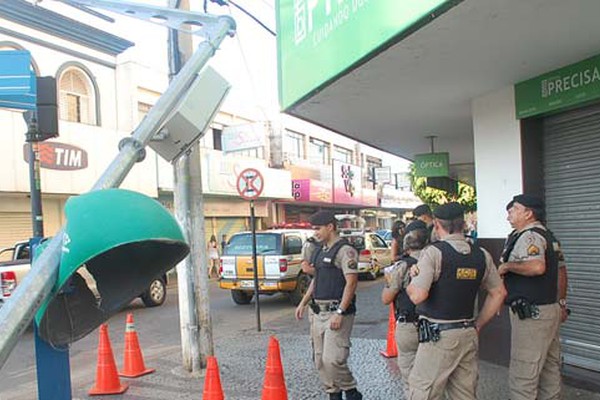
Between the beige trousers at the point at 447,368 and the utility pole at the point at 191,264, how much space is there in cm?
351

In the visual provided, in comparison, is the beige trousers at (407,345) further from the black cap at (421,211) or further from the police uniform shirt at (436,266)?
the black cap at (421,211)

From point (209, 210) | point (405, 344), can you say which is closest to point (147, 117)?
point (405, 344)

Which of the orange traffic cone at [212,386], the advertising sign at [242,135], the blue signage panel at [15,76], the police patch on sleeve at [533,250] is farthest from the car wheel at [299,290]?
the blue signage panel at [15,76]

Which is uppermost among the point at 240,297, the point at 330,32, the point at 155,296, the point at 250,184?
the point at 330,32

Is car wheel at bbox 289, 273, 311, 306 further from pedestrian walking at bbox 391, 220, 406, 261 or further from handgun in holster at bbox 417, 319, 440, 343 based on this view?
handgun in holster at bbox 417, 319, 440, 343

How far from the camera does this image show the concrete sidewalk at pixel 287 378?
5.56 m

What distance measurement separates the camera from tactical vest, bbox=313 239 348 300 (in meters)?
5.05

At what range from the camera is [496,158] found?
6.69m

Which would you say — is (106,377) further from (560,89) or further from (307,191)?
(307,191)

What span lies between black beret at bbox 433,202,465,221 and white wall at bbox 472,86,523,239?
8.99 feet

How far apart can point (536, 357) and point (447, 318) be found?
43.1 inches

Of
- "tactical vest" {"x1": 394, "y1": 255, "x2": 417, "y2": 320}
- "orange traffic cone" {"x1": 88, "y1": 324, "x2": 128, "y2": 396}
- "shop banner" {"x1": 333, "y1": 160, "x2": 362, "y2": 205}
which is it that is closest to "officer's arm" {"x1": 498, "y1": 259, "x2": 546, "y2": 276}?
"tactical vest" {"x1": 394, "y1": 255, "x2": 417, "y2": 320}

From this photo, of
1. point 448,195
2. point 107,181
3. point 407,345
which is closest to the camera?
point 107,181

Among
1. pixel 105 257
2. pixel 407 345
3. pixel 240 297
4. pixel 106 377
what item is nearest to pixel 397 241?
pixel 407 345
